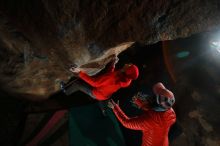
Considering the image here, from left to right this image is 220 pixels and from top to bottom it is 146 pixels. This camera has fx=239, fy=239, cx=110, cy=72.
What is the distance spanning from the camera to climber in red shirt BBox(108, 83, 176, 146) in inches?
154

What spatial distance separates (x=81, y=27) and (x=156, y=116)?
6.43ft

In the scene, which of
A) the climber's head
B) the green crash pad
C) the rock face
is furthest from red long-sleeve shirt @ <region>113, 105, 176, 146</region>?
the rock face

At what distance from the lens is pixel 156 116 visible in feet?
13.5

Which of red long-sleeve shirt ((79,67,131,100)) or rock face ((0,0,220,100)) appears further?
red long-sleeve shirt ((79,67,131,100))

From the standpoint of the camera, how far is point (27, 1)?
3.45 m

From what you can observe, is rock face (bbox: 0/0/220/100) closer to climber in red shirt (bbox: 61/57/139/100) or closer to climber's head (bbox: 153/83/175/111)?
climber in red shirt (bbox: 61/57/139/100)

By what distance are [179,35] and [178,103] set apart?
85.9 inches

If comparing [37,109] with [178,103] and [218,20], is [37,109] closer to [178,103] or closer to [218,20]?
[178,103]

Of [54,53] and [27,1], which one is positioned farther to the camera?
[54,53]

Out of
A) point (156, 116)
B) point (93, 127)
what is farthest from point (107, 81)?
point (93, 127)

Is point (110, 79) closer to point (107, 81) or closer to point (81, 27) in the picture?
point (107, 81)

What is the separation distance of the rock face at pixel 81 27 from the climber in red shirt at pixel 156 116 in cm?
94

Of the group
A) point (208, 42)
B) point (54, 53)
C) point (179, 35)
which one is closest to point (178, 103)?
point (208, 42)

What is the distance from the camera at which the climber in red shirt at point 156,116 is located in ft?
12.8
